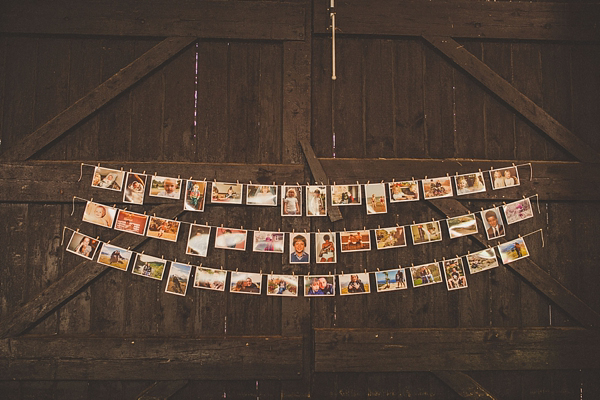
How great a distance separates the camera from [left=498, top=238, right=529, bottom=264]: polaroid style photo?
3684 millimetres

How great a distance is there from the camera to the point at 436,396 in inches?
143

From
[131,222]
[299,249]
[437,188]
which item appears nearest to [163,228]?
[131,222]

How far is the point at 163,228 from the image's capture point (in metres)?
3.57

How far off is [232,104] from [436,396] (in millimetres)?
2770

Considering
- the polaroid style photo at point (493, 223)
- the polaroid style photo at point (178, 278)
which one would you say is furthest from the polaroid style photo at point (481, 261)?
the polaroid style photo at point (178, 278)

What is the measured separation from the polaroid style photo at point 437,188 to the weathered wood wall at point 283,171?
105 mm

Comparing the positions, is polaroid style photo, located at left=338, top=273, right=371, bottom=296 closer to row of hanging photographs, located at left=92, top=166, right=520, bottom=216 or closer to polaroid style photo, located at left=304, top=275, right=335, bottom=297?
polaroid style photo, located at left=304, top=275, right=335, bottom=297

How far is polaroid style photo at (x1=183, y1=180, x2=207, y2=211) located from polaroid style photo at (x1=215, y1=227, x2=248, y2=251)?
9.4 inches

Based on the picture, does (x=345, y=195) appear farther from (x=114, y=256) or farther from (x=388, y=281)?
(x=114, y=256)

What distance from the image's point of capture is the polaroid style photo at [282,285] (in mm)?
3578

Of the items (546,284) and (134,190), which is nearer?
(134,190)

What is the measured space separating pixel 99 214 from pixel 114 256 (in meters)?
0.34

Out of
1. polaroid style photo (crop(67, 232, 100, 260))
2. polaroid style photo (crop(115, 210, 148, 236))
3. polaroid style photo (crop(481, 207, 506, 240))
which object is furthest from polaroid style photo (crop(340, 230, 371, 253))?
polaroid style photo (crop(67, 232, 100, 260))

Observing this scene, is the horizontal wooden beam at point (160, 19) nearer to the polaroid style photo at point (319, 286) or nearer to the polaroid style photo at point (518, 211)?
the polaroid style photo at point (319, 286)
